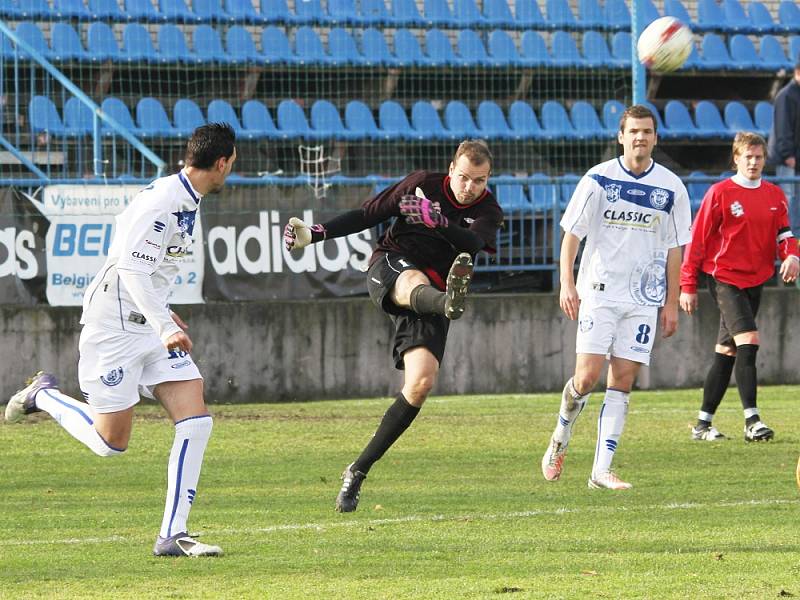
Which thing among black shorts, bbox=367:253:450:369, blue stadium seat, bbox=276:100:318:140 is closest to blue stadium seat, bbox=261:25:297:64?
blue stadium seat, bbox=276:100:318:140

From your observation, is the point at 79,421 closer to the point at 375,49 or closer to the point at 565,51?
the point at 375,49

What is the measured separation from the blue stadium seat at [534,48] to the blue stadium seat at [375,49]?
1850 mm

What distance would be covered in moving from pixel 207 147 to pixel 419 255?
198 centimetres

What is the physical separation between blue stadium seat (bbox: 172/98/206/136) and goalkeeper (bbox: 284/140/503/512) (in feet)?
34.5

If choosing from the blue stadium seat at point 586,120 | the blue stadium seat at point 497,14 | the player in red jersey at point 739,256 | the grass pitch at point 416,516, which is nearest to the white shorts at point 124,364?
the grass pitch at point 416,516

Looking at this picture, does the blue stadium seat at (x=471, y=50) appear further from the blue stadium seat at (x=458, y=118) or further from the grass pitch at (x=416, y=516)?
the grass pitch at (x=416, y=516)

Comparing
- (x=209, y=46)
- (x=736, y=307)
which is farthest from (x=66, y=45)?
(x=736, y=307)

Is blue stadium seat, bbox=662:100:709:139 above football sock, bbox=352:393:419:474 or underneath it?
above

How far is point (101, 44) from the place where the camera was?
1825 centimetres

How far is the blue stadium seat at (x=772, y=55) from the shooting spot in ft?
71.2

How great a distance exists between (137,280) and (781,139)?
35.7ft

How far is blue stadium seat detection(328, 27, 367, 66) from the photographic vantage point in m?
19.5

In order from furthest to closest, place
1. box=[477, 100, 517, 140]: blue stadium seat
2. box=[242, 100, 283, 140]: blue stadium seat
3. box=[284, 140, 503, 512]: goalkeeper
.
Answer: box=[477, 100, 517, 140]: blue stadium seat → box=[242, 100, 283, 140]: blue stadium seat → box=[284, 140, 503, 512]: goalkeeper

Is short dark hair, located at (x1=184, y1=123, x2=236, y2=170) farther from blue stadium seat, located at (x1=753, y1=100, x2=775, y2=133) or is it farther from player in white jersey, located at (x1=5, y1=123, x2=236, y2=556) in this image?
blue stadium seat, located at (x1=753, y1=100, x2=775, y2=133)
